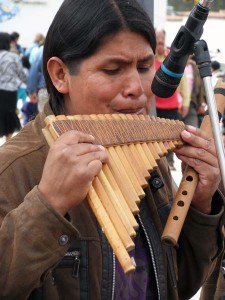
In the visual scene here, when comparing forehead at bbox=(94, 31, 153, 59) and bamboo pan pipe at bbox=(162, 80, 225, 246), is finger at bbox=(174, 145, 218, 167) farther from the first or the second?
forehead at bbox=(94, 31, 153, 59)

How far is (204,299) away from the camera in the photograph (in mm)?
2275

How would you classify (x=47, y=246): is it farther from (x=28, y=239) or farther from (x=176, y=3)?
(x=176, y=3)

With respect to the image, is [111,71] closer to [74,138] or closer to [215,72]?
[74,138]

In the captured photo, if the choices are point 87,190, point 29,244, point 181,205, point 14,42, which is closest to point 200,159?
point 181,205

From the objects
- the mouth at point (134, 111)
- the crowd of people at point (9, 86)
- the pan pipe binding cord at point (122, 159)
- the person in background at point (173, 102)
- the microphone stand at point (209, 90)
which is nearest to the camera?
the pan pipe binding cord at point (122, 159)

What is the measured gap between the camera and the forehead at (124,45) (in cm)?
193

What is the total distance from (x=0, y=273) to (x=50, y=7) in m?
25.5

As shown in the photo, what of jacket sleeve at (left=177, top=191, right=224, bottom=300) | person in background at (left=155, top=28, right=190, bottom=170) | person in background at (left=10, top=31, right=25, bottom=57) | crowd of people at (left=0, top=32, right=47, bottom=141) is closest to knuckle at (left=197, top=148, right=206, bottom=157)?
jacket sleeve at (left=177, top=191, right=224, bottom=300)

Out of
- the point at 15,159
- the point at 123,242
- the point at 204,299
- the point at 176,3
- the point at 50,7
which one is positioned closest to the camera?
the point at 123,242

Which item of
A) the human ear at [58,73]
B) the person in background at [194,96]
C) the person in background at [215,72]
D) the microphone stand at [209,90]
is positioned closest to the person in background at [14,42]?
the person in background at [215,72]

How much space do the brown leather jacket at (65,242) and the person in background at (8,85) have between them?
725 centimetres

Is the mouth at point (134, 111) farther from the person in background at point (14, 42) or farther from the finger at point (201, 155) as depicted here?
the person in background at point (14, 42)

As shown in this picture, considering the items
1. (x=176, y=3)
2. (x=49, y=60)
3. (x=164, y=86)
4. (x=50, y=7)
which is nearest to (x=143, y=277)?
(x=164, y=86)

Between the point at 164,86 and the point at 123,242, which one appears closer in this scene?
the point at 123,242
